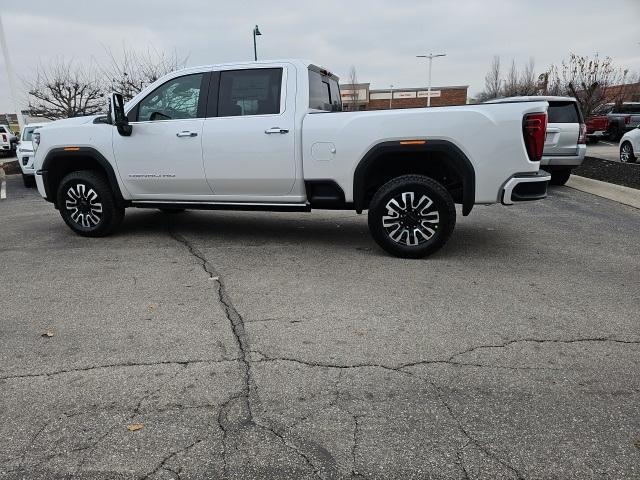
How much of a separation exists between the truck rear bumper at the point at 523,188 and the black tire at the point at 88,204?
4.82 m

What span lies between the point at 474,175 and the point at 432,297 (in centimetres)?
150

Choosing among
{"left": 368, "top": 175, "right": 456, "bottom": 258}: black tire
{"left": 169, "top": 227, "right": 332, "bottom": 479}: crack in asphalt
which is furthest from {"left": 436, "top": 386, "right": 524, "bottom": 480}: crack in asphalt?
{"left": 368, "top": 175, "right": 456, "bottom": 258}: black tire

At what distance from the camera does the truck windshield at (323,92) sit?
586 centimetres

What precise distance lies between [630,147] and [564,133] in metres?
5.40

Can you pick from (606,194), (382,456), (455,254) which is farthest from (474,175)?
(606,194)

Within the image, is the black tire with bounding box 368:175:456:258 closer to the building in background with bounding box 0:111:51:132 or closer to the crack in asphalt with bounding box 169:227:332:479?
the crack in asphalt with bounding box 169:227:332:479

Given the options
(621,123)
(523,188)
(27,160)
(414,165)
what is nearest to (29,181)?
(27,160)

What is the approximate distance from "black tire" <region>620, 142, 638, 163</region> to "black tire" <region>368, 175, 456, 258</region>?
1116cm

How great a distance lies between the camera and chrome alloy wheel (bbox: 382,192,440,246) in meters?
5.30

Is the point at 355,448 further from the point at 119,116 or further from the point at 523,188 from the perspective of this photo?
the point at 119,116

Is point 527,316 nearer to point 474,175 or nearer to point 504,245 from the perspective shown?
point 474,175

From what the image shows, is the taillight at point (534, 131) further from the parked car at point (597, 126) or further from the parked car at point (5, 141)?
the parked car at point (5, 141)

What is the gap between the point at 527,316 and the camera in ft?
12.9

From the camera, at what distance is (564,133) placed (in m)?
9.77
